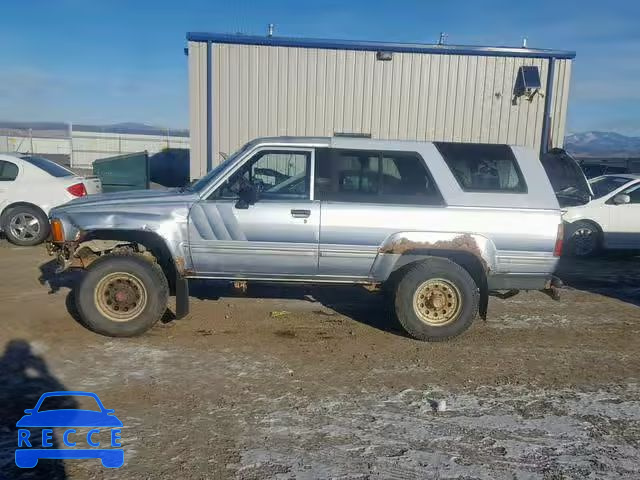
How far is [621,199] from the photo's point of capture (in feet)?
34.4

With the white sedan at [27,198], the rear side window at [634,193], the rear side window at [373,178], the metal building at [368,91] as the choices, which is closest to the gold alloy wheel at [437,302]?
the rear side window at [373,178]

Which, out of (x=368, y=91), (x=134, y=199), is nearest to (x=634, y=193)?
(x=368, y=91)

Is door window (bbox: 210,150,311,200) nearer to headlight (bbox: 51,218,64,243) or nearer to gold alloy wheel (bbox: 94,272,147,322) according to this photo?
gold alloy wheel (bbox: 94,272,147,322)

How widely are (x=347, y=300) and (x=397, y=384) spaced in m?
2.63

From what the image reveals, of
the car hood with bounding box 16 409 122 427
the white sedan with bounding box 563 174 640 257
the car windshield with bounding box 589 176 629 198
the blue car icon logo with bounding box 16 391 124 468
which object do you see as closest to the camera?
the blue car icon logo with bounding box 16 391 124 468

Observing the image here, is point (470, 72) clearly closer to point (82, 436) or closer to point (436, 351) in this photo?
point (436, 351)

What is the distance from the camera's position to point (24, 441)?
11.7 feet

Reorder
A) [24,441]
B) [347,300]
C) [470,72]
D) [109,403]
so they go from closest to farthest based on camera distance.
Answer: [24,441] < [109,403] < [347,300] < [470,72]

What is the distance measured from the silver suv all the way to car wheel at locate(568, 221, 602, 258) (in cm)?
548

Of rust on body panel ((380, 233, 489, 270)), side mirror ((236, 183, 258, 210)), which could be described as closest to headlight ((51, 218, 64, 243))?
side mirror ((236, 183, 258, 210))

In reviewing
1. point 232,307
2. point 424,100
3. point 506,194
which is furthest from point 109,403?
point 424,100

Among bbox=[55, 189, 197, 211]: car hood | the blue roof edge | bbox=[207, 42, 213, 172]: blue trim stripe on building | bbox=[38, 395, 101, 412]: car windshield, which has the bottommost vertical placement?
bbox=[38, 395, 101, 412]: car windshield

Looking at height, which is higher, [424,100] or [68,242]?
[424,100]

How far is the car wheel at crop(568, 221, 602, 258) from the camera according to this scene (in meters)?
10.6
